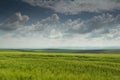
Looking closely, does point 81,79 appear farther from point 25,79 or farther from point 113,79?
point 25,79

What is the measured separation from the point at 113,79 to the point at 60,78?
2.30 meters

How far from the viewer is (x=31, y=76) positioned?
9070mm

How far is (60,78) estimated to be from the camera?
351 inches

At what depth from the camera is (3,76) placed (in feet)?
29.9

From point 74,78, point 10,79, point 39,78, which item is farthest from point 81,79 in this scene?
point 10,79

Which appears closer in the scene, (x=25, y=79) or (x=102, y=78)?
(x=25, y=79)

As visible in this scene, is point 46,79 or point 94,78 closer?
point 46,79

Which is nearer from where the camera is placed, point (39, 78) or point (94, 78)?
point (39, 78)

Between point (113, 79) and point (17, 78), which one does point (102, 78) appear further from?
point (17, 78)

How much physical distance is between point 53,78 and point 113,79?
2.60m

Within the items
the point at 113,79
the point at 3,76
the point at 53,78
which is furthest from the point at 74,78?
the point at 3,76

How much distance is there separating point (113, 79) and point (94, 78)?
2.63ft

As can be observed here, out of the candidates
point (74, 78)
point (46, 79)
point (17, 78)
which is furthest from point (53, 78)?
point (17, 78)

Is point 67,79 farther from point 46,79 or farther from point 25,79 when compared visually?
point 25,79
